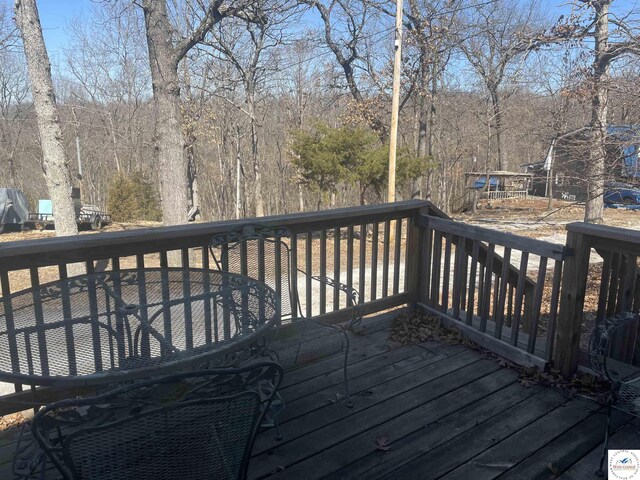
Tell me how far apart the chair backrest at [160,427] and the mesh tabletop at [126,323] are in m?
0.39

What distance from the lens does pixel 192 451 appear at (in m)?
1.16

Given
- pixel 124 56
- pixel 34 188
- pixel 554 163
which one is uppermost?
pixel 124 56

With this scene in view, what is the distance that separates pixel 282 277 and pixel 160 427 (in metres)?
1.81

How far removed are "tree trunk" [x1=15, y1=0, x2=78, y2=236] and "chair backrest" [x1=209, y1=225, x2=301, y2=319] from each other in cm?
551

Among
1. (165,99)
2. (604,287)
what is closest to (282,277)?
(604,287)

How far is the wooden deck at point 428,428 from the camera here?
74.4 inches

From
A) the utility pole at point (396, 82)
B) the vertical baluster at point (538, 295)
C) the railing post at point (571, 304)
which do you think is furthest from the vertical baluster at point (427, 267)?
the utility pole at point (396, 82)

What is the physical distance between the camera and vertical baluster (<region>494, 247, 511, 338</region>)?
2.74 metres

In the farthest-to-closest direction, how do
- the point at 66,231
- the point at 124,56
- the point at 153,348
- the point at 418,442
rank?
the point at 124,56
the point at 66,231
the point at 418,442
the point at 153,348

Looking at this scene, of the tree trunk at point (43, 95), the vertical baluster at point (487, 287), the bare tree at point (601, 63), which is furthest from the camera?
the tree trunk at point (43, 95)

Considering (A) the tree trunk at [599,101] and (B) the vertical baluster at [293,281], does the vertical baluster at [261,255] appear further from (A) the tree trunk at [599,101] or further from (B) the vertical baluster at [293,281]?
(A) the tree trunk at [599,101]

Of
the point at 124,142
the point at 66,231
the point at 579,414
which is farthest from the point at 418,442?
the point at 124,142

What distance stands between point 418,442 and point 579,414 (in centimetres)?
82

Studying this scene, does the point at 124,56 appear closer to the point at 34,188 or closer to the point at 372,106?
the point at 34,188
